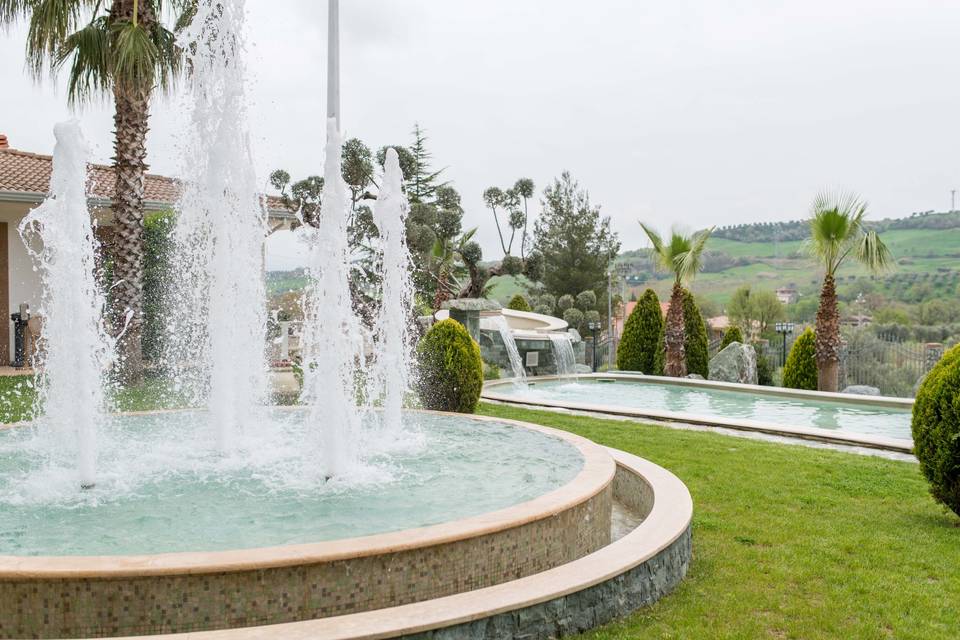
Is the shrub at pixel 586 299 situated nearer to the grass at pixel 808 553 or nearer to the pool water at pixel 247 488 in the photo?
the grass at pixel 808 553

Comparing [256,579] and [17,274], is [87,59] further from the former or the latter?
[256,579]

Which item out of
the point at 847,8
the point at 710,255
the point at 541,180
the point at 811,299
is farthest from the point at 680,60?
the point at 710,255

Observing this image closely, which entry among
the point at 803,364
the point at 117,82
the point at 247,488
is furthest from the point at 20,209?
the point at 803,364

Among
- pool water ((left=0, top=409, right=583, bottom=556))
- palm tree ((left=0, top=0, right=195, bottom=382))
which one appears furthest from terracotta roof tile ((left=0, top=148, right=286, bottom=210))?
pool water ((left=0, top=409, right=583, bottom=556))

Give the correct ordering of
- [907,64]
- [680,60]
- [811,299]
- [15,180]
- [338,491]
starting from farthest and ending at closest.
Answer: [811,299]
[680,60]
[907,64]
[15,180]
[338,491]

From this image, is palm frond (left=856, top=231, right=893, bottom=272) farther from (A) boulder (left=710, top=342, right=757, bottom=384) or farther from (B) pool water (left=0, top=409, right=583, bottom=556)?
(B) pool water (left=0, top=409, right=583, bottom=556)

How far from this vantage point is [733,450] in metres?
8.70

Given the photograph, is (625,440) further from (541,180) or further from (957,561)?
(541,180)

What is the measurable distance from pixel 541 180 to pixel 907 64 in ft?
83.1

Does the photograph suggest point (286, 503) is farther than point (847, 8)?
No

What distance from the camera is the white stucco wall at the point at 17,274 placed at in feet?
49.8

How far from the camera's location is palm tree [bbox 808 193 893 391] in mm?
15703

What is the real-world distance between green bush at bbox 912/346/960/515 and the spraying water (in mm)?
4320

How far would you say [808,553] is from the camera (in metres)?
5.02
